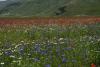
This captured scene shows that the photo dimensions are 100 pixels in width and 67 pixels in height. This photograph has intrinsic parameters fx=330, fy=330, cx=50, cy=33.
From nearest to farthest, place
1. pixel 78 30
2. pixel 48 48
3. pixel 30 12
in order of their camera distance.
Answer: pixel 48 48, pixel 78 30, pixel 30 12

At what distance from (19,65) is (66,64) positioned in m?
1.20

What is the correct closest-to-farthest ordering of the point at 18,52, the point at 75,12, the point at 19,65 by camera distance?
the point at 19,65, the point at 18,52, the point at 75,12

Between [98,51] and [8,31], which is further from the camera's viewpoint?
[8,31]

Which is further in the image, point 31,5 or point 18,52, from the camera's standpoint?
point 31,5

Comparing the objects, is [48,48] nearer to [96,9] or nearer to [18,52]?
[18,52]

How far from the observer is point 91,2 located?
125812mm

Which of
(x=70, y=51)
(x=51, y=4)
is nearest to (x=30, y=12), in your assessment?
(x=51, y=4)

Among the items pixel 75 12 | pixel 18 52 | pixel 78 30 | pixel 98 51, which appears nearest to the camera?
pixel 98 51

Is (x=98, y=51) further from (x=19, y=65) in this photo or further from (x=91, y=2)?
(x=91, y=2)

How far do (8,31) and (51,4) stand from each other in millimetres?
139958

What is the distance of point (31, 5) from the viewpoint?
174 meters

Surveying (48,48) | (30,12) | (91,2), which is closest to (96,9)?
(91,2)

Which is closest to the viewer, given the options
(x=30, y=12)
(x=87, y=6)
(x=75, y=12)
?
(x=75, y=12)

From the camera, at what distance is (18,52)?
32.9 feet
